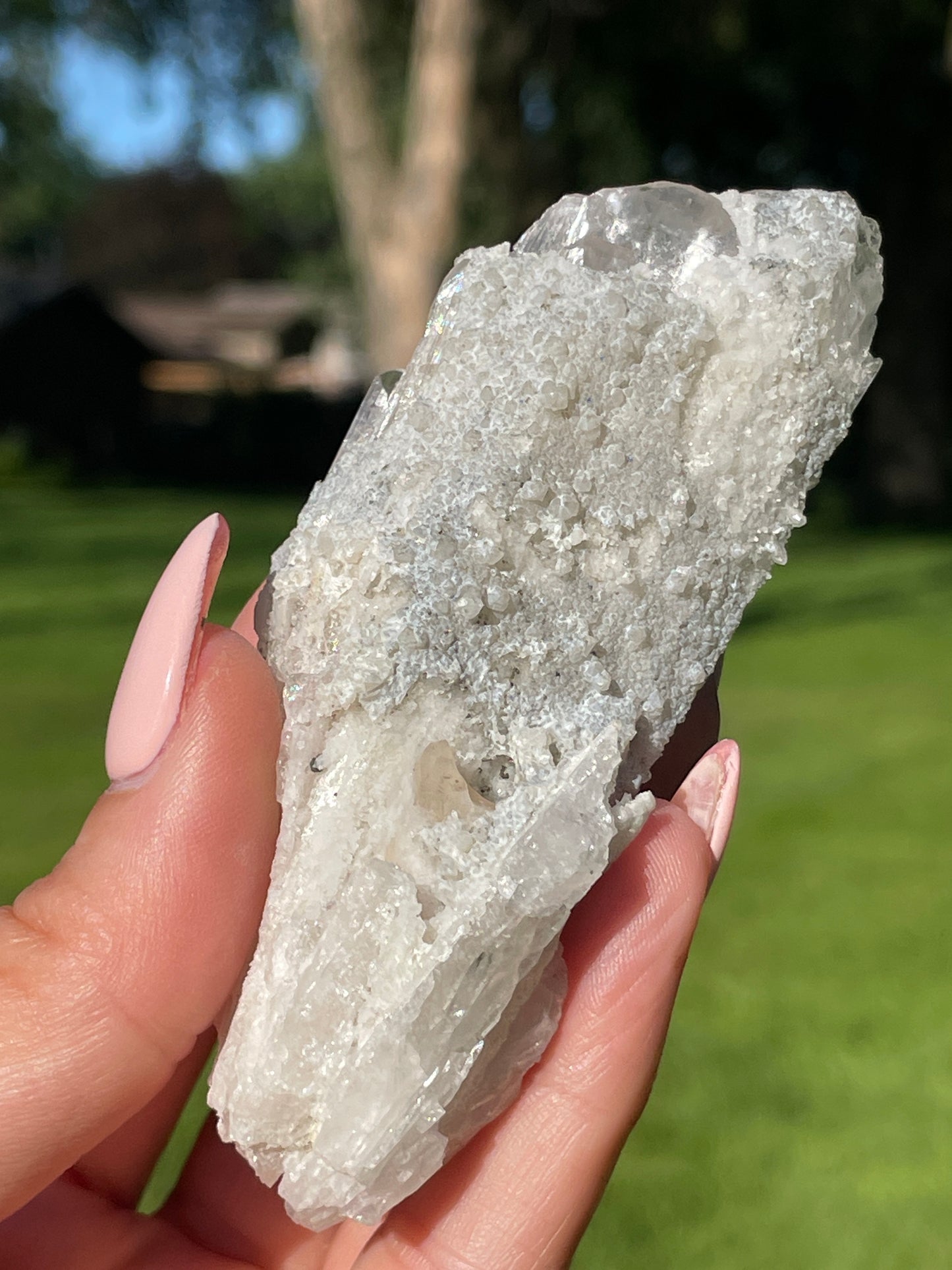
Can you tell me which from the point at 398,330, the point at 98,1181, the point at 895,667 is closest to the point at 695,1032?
the point at 98,1181

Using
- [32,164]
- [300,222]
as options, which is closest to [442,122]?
[32,164]

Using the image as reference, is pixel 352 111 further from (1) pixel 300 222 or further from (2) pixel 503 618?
(1) pixel 300 222

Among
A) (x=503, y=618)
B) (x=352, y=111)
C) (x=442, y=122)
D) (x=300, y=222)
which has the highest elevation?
(x=352, y=111)

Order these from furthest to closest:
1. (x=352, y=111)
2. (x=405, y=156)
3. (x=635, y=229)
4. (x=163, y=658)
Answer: (x=405, y=156)
(x=352, y=111)
(x=635, y=229)
(x=163, y=658)

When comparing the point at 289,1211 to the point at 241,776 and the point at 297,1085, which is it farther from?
the point at 241,776

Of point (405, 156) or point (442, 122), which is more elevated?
point (442, 122)

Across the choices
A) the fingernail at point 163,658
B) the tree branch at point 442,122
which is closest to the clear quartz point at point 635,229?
the fingernail at point 163,658
